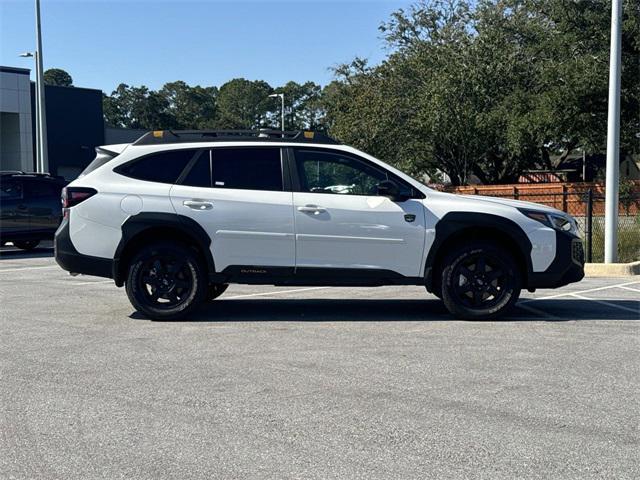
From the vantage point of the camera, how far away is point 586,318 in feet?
27.7

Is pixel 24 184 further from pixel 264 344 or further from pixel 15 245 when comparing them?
pixel 264 344

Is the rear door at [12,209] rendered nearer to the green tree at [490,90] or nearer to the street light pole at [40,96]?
the street light pole at [40,96]

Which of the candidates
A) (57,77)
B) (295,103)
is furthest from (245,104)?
(57,77)

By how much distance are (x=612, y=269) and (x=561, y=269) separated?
5.71m

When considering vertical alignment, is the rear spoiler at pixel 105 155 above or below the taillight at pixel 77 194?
above

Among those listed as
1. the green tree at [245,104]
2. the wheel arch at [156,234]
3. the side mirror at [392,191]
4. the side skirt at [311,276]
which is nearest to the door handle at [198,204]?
the wheel arch at [156,234]

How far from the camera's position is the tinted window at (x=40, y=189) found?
1794 cm

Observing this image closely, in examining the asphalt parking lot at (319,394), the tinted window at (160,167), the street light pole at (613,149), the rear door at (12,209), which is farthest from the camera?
the rear door at (12,209)

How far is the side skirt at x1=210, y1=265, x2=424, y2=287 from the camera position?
796 cm

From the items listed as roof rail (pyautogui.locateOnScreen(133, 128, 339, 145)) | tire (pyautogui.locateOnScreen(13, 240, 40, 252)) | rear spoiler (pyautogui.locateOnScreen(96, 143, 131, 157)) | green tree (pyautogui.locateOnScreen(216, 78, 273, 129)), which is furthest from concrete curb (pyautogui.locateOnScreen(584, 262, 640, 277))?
green tree (pyautogui.locateOnScreen(216, 78, 273, 129))

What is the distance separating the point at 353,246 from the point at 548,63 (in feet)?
84.2

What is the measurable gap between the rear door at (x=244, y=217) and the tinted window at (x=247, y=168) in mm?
11

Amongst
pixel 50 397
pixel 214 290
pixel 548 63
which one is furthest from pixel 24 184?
pixel 548 63

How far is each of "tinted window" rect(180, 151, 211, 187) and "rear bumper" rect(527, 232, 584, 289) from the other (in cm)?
366
